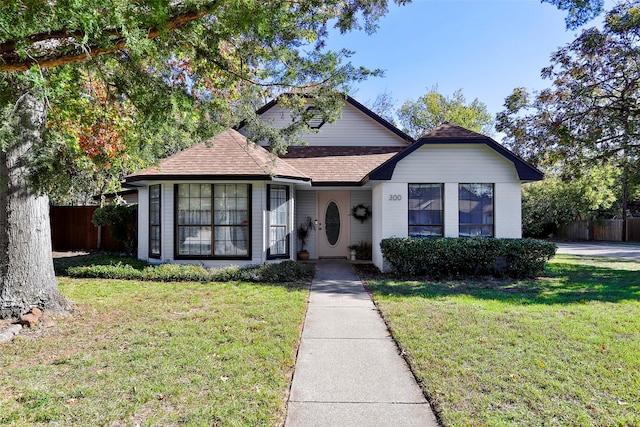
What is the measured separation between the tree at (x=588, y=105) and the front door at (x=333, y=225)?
6809 mm

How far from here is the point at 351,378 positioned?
379 cm

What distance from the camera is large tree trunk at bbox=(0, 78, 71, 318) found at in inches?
222

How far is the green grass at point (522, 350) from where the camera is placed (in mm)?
3141

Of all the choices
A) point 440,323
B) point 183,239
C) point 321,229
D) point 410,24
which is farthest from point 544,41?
point 183,239

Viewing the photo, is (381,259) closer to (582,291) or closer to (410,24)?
(582,291)

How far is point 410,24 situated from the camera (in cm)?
1105

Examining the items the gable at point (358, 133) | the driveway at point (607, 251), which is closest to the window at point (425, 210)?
the gable at point (358, 133)

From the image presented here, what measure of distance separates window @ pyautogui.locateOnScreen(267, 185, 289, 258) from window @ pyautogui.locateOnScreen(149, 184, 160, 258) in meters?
3.51

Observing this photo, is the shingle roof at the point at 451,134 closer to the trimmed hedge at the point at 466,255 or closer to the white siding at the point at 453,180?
the white siding at the point at 453,180

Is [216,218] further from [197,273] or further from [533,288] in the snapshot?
[533,288]

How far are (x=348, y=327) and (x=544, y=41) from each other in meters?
11.7

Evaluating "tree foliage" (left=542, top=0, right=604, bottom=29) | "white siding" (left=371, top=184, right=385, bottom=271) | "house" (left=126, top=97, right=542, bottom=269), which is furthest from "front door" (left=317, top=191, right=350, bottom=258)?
"tree foliage" (left=542, top=0, right=604, bottom=29)

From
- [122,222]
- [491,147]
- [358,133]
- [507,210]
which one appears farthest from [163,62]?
[358,133]

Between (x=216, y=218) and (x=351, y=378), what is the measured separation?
24.8ft
